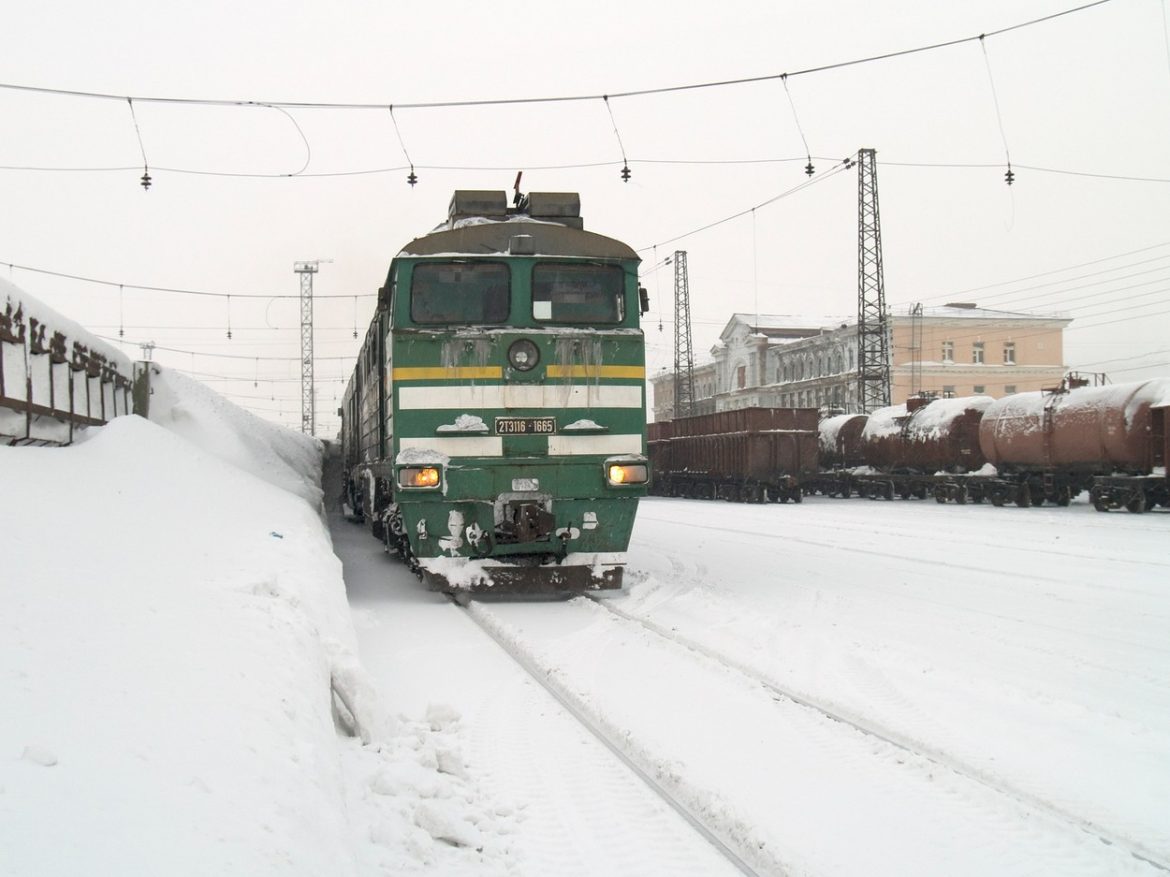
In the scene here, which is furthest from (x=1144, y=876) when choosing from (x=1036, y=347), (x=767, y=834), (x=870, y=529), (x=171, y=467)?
(x=1036, y=347)

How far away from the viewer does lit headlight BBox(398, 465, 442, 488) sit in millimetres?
9727

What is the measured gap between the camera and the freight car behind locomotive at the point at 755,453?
31875 mm

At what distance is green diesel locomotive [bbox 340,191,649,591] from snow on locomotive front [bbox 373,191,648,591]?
13 mm

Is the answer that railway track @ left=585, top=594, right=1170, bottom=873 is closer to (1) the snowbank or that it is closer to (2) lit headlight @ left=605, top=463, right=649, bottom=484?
(1) the snowbank

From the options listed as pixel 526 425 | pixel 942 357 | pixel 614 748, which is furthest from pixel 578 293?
pixel 942 357

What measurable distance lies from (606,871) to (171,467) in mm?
7808

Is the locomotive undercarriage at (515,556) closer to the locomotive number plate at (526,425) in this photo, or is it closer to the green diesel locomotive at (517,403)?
the green diesel locomotive at (517,403)

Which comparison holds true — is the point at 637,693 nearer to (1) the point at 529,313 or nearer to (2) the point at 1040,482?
(1) the point at 529,313

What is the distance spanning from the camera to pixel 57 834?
245cm

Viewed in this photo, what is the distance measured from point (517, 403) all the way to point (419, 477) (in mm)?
1198

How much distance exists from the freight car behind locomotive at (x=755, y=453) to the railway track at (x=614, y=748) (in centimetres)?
2354

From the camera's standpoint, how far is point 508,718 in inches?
231

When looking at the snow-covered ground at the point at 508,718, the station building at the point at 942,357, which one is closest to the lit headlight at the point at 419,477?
the snow-covered ground at the point at 508,718

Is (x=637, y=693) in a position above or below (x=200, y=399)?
below
